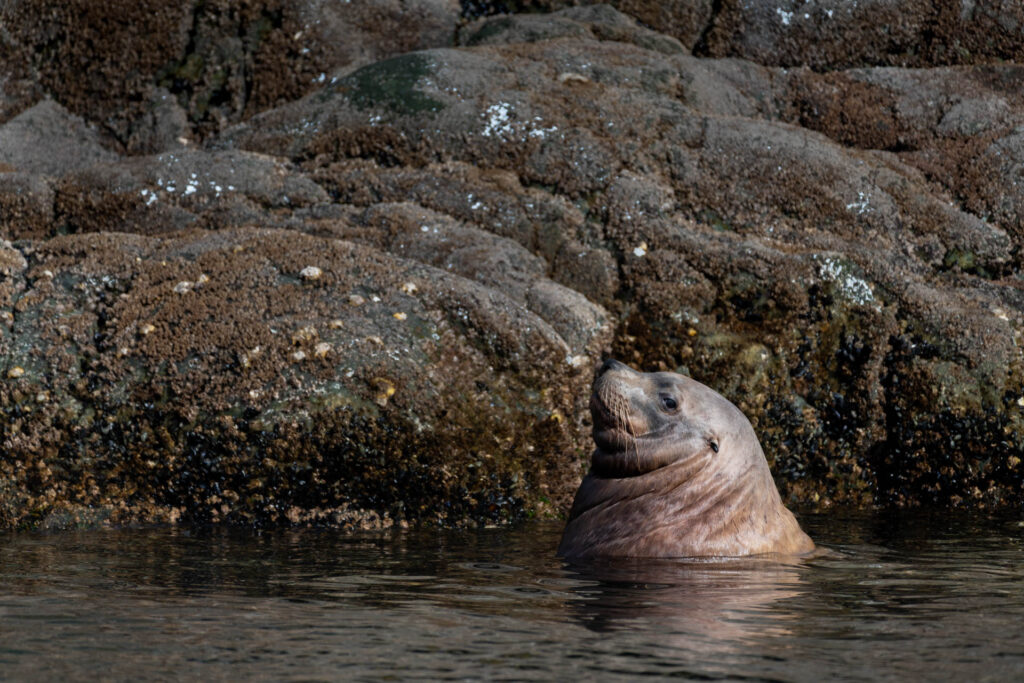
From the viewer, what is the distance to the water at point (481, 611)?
331 centimetres

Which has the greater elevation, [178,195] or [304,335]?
[178,195]

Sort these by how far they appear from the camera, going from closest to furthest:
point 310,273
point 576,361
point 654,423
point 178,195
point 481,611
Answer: point 481,611, point 654,423, point 310,273, point 576,361, point 178,195

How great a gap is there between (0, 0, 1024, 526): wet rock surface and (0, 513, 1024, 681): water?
33.0 inches

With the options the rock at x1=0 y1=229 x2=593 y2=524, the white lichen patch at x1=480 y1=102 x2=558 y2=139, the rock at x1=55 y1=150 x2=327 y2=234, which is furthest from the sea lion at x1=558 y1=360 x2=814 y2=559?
the white lichen patch at x1=480 y1=102 x2=558 y2=139

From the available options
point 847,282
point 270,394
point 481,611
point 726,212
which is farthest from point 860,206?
point 481,611

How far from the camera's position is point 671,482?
631 centimetres

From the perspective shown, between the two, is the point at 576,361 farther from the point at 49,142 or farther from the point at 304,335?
the point at 49,142

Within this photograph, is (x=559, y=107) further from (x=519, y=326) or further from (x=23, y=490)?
(x=23, y=490)

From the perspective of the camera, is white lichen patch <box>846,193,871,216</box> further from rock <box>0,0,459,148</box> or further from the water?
rock <box>0,0,459,148</box>

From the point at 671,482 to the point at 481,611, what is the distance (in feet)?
7.41

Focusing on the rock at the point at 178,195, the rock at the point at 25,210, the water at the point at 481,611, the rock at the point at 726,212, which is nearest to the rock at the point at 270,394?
the water at the point at 481,611

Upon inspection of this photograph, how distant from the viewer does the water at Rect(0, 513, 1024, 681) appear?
331 cm

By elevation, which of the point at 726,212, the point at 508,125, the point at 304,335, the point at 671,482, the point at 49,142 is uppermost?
the point at 49,142

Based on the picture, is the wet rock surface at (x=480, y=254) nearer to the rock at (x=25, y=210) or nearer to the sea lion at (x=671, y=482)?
the rock at (x=25, y=210)
